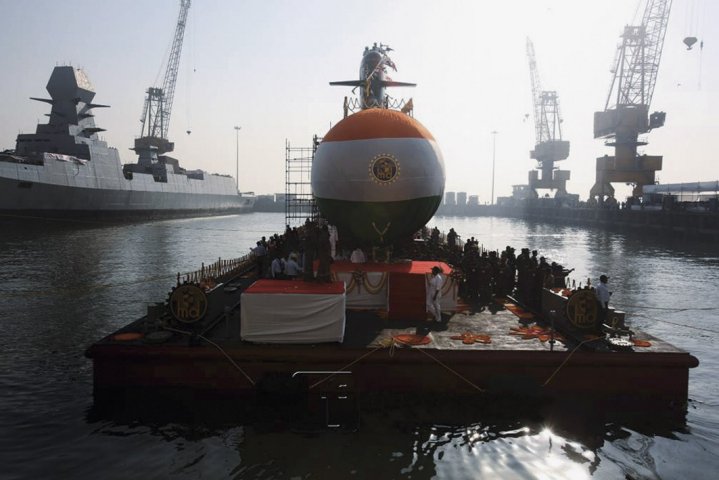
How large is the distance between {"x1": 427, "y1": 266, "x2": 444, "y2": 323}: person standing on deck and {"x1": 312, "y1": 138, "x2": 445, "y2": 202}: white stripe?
109 inches

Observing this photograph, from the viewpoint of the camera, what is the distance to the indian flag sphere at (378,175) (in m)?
14.6

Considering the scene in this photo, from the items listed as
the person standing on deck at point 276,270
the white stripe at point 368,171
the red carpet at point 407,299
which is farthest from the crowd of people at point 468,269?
the white stripe at point 368,171

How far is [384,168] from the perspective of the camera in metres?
14.5

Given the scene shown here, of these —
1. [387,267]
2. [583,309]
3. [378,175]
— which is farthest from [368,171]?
[583,309]

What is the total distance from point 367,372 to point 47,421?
7.46 meters

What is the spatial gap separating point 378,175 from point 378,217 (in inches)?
53.2

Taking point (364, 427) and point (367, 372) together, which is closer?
point (364, 427)

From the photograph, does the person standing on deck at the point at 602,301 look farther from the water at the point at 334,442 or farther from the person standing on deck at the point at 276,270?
the person standing on deck at the point at 276,270

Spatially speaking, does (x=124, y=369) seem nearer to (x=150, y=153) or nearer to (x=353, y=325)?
(x=353, y=325)

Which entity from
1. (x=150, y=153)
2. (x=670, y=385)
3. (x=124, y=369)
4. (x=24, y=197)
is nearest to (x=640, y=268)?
(x=670, y=385)

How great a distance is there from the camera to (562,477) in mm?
Answer: 8773

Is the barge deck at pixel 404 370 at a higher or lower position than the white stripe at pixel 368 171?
lower

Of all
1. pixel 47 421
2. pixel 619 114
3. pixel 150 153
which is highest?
pixel 619 114

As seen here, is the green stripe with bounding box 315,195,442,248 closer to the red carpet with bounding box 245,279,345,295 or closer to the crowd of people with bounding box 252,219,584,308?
the crowd of people with bounding box 252,219,584,308
